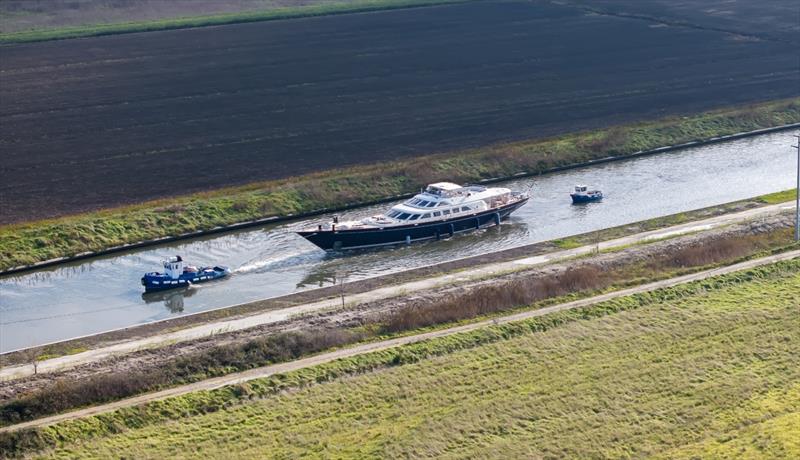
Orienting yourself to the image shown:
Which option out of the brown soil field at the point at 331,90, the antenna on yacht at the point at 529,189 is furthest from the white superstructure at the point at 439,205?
the brown soil field at the point at 331,90

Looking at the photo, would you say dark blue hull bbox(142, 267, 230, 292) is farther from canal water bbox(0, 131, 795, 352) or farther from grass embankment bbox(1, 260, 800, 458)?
grass embankment bbox(1, 260, 800, 458)

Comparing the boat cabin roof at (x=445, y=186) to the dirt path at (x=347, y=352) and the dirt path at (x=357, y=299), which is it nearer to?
the dirt path at (x=357, y=299)

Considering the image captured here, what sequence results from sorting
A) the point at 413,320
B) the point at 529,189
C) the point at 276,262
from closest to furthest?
the point at 413,320, the point at 276,262, the point at 529,189

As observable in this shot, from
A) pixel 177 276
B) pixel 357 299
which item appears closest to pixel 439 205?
pixel 357 299

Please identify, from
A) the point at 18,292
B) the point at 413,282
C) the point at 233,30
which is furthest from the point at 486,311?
the point at 233,30

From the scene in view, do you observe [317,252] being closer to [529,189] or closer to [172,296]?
[172,296]
